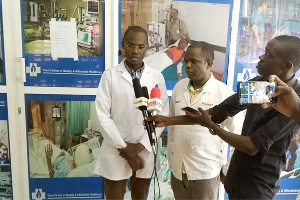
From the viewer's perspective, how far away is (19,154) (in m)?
2.29

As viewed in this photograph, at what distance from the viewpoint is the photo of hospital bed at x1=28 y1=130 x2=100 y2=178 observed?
90.9 inches

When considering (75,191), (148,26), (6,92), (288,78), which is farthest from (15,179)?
(288,78)

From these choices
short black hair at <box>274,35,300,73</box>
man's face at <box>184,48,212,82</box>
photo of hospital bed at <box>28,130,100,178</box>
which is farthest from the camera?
photo of hospital bed at <box>28,130,100,178</box>

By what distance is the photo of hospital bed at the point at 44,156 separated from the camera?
7.57 feet

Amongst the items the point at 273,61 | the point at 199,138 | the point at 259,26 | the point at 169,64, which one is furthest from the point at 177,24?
the point at 273,61

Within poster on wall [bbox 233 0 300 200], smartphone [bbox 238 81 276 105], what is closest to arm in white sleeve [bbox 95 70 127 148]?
smartphone [bbox 238 81 276 105]

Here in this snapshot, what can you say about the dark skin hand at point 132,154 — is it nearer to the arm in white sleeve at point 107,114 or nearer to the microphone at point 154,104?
the arm in white sleeve at point 107,114

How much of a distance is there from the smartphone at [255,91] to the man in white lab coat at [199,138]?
522 mm

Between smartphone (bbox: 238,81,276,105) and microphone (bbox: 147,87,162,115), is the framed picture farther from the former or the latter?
smartphone (bbox: 238,81,276,105)

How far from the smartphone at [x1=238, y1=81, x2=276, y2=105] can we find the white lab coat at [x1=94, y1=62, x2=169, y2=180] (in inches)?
28.7

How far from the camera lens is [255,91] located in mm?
1042

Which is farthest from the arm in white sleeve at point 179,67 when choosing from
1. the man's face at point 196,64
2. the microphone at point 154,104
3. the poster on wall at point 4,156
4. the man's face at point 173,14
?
the poster on wall at point 4,156

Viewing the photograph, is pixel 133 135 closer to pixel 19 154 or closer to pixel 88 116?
pixel 88 116

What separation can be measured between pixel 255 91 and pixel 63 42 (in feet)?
5.20
